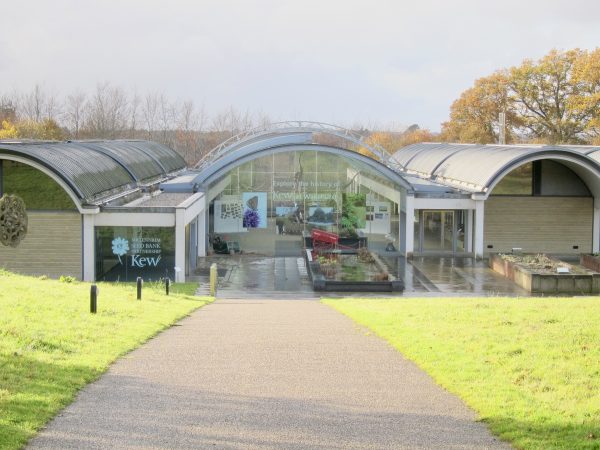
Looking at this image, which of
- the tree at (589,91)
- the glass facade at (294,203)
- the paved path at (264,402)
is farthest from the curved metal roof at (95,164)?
the tree at (589,91)

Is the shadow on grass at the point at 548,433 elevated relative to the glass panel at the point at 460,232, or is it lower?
lower

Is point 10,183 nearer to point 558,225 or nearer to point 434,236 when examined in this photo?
point 434,236

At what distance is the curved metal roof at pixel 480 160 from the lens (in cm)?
3991

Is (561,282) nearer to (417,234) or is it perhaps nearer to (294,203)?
(417,234)

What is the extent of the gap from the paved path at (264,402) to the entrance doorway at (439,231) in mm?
26970

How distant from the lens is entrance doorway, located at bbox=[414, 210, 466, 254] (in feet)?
138

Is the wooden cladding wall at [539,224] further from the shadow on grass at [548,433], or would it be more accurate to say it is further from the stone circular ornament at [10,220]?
the shadow on grass at [548,433]

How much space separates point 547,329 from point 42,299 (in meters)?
9.58

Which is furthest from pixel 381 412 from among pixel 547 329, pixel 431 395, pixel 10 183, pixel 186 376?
pixel 10 183

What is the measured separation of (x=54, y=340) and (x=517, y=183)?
31487mm

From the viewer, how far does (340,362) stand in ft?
43.7

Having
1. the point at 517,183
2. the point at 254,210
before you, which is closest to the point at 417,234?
the point at 517,183

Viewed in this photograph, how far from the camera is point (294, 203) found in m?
42.7

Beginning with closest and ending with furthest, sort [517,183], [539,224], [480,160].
→ [517,183] < [539,224] < [480,160]
